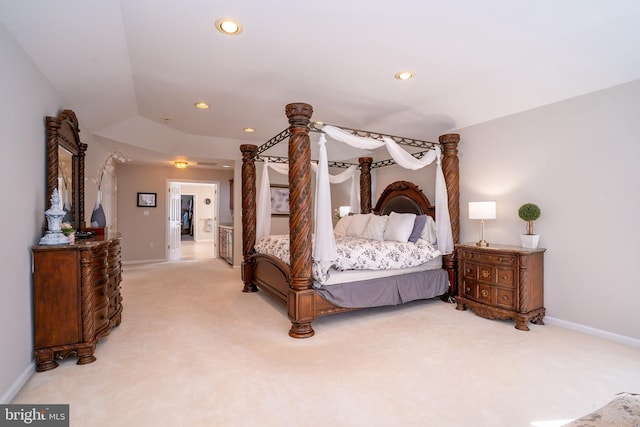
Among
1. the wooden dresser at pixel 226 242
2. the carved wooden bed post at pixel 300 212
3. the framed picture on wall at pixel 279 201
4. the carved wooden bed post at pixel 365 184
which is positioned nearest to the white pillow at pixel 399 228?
the carved wooden bed post at pixel 365 184

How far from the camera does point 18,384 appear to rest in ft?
6.91

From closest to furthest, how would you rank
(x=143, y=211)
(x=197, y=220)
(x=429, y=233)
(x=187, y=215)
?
(x=429, y=233), (x=143, y=211), (x=197, y=220), (x=187, y=215)

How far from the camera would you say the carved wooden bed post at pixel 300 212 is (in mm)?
3168

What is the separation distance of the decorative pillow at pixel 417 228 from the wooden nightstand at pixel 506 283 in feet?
2.19

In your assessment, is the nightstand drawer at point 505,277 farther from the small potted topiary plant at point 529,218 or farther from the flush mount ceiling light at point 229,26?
the flush mount ceiling light at point 229,26

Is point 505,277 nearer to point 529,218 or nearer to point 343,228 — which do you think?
point 529,218

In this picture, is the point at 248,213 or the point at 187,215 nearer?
the point at 248,213

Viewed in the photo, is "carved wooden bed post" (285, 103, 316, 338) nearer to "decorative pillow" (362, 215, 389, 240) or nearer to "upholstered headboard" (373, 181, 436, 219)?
"decorative pillow" (362, 215, 389, 240)

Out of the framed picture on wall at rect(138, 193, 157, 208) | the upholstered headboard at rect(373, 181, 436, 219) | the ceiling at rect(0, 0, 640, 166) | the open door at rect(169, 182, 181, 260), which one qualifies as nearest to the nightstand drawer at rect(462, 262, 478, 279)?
the upholstered headboard at rect(373, 181, 436, 219)

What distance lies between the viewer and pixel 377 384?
219cm

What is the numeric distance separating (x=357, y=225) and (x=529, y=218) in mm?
2373

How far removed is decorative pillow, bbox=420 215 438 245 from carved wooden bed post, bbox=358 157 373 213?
174 centimetres

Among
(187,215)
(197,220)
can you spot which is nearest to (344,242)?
(197,220)

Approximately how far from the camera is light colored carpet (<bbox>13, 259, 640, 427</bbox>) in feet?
6.14
